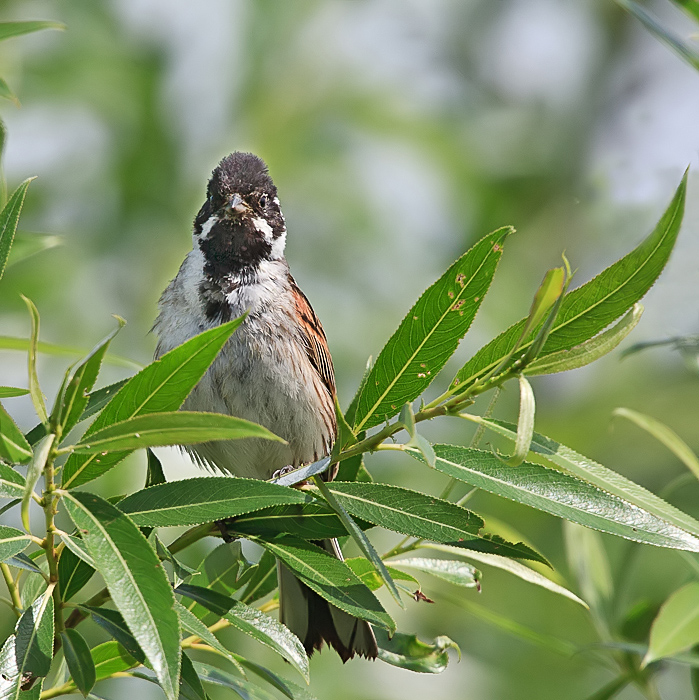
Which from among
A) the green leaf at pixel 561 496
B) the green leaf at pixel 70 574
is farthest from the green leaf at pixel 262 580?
the green leaf at pixel 561 496

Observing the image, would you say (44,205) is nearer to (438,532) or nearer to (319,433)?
(319,433)

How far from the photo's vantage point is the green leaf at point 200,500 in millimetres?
1433

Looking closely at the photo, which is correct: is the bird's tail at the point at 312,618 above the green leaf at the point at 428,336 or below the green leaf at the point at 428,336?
below

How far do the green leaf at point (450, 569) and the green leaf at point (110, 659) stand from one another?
0.66 metres

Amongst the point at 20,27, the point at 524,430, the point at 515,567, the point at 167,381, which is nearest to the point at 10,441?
the point at 167,381

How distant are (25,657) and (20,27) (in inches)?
49.4

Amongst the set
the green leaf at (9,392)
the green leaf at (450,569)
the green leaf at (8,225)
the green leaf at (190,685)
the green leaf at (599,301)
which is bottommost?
the green leaf at (190,685)

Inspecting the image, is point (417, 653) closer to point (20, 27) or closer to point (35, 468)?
point (35, 468)

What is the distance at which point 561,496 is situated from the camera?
4.86 feet

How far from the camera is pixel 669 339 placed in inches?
102

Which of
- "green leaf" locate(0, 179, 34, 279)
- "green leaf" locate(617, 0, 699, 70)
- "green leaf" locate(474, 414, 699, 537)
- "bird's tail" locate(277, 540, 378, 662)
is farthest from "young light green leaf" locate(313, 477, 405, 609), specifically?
"green leaf" locate(617, 0, 699, 70)

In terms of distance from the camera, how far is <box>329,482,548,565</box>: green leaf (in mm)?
1544

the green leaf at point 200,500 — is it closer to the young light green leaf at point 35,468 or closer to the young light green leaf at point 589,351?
the young light green leaf at point 35,468

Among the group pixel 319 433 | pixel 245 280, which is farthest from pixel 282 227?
pixel 319 433
